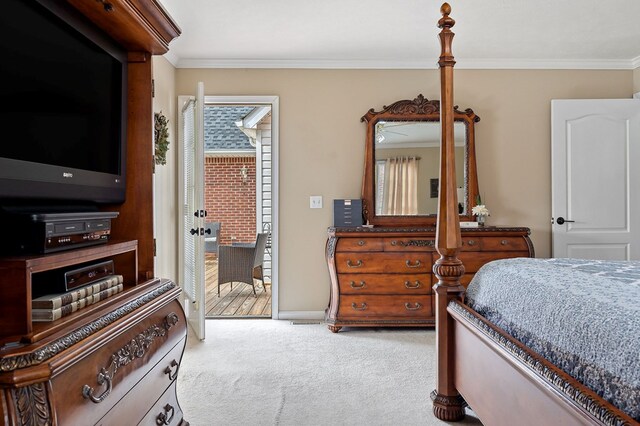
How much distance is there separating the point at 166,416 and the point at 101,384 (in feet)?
2.12

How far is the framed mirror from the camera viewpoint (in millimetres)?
4031

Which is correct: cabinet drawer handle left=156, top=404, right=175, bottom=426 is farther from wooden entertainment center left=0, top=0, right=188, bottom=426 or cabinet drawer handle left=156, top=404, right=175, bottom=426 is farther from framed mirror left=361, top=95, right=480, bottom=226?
framed mirror left=361, top=95, right=480, bottom=226

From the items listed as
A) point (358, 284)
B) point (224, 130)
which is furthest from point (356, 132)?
point (224, 130)

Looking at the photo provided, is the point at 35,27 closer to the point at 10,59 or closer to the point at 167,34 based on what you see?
the point at 10,59

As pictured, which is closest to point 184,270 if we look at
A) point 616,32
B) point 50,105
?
point 50,105

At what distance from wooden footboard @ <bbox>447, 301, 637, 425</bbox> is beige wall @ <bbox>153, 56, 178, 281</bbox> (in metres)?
2.50

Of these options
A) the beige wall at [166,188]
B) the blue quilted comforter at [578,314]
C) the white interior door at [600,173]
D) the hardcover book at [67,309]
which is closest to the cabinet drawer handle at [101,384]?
the hardcover book at [67,309]

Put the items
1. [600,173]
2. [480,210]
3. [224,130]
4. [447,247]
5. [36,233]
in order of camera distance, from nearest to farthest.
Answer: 1. [36,233]
2. [447,247]
3. [480,210]
4. [600,173]
5. [224,130]

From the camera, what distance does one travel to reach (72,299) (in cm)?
119

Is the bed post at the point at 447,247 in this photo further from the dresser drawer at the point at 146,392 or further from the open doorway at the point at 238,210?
the open doorway at the point at 238,210

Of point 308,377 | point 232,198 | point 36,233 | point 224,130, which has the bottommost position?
point 308,377

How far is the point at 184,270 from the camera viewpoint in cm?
394

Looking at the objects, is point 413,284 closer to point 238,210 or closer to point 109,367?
point 109,367

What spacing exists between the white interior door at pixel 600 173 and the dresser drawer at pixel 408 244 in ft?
4.43
